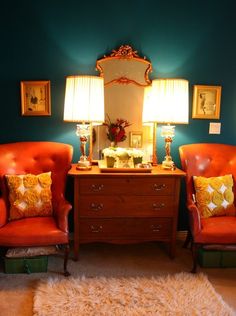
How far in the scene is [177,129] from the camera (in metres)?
3.13

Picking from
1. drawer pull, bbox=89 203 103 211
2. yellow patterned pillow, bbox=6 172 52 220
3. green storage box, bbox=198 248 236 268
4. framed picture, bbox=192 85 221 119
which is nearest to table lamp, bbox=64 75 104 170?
yellow patterned pillow, bbox=6 172 52 220

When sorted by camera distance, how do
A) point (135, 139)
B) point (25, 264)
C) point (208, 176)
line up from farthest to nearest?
point (135, 139), point (208, 176), point (25, 264)

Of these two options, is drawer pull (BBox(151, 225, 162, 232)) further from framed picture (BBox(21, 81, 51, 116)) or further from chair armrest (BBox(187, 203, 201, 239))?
framed picture (BBox(21, 81, 51, 116))

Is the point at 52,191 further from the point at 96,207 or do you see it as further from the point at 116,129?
the point at 116,129

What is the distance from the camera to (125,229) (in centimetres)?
265

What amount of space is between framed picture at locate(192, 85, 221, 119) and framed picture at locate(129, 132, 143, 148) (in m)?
0.62

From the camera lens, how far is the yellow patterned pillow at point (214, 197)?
2.70 meters

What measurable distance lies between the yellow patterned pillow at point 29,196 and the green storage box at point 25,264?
364 mm

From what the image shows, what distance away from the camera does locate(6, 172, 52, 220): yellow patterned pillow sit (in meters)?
2.56

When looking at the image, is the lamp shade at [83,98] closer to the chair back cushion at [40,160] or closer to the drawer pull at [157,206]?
the chair back cushion at [40,160]

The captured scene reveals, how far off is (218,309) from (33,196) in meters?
1.73

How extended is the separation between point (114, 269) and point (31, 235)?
790 millimetres

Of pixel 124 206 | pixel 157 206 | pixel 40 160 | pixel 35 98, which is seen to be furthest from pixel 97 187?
pixel 35 98

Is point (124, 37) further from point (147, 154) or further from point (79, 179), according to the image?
point (79, 179)
